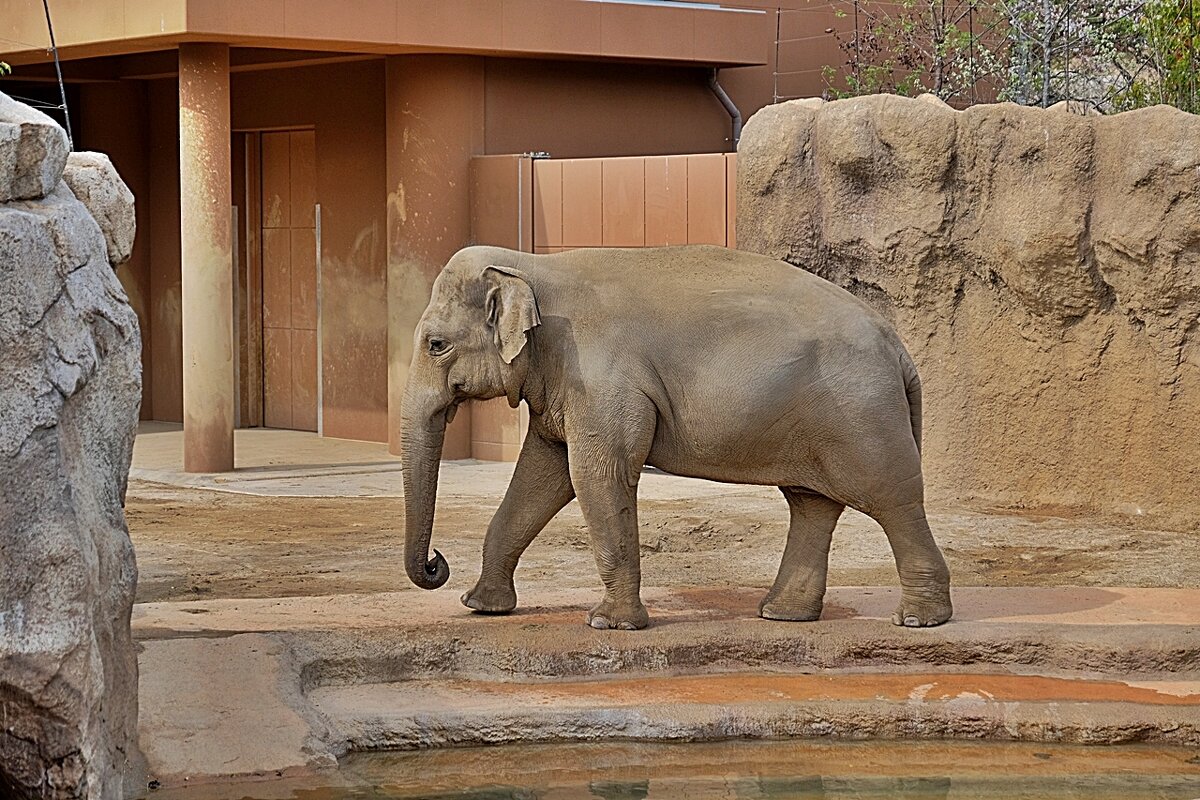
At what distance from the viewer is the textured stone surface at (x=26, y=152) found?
447 centimetres

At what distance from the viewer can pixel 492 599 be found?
279 inches

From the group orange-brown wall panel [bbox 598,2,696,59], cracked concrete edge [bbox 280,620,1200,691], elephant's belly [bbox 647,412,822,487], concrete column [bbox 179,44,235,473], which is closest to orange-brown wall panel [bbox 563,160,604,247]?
orange-brown wall panel [bbox 598,2,696,59]

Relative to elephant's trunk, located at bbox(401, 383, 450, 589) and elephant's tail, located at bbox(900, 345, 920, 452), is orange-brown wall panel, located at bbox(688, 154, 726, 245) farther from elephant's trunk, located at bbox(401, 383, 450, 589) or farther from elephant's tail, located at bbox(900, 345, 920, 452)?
elephant's trunk, located at bbox(401, 383, 450, 589)

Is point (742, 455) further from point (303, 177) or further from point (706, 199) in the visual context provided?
point (303, 177)

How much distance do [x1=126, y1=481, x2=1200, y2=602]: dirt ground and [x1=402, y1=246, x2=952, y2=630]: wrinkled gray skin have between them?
5.80 ft

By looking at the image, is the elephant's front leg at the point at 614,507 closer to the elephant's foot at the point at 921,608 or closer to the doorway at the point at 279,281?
the elephant's foot at the point at 921,608

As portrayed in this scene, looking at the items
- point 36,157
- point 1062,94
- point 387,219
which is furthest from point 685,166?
point 36,157

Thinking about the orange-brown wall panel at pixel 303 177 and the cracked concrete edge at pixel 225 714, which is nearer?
the cracked concrete edge at pixel 225 714

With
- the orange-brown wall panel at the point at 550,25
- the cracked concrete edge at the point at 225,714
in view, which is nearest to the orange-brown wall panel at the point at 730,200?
the orange-brown wall panel at the point at 550,25

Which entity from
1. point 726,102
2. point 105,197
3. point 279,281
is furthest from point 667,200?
point 105,197

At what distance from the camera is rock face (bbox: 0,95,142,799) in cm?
425

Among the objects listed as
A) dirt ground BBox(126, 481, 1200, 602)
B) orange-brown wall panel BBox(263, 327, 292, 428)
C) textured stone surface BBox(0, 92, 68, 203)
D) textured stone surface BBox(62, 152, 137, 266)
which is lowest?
orange-brown wall panel BBox(263, 327, 292, 428)

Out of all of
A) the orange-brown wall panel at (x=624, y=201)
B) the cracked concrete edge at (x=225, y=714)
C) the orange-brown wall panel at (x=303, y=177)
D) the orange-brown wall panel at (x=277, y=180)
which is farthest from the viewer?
the orange-brown wall panel at (x=277, y=180)

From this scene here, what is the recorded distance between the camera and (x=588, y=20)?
1338cm
